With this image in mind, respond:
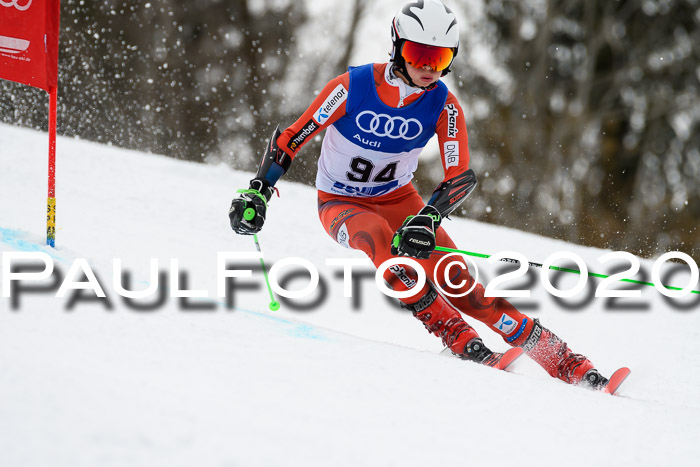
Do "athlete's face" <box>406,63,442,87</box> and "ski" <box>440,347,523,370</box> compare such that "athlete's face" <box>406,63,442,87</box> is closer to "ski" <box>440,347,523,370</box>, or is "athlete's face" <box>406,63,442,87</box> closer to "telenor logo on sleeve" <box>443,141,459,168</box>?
"telenor logo on sleeve" <box>443,141,459,168</box>

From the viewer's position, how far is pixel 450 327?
347 centimetres

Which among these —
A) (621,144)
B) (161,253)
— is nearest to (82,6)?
(161,253)

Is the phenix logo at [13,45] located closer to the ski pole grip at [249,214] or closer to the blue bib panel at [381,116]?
the ski pole grip at [249,214]

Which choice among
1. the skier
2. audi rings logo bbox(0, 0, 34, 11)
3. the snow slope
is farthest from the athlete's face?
audi rings logo bbox(0, 0, 34, 11)

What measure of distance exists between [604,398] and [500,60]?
19063mm

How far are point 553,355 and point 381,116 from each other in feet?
4.71

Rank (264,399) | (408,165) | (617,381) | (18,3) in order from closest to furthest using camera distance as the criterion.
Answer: (264,399), (617,381), (408,165), (18,3)

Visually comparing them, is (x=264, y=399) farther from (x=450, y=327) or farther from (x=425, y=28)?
(x=425, y=28)

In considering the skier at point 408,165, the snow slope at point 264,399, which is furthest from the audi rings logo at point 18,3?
the skier at point 408,165

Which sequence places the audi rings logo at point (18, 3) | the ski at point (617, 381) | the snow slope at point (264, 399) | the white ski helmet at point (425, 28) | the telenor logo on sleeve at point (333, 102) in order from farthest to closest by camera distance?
the audi rings logo at point (18, 3)
the telenor logo on sleeve at point (333, 102)
the white ski helmet at point (425, 28)
the ski at point (617, 381)
the snow slope at point (264, 399)

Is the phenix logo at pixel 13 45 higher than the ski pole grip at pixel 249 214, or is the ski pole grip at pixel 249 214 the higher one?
the phenix logo at pixel 13 45

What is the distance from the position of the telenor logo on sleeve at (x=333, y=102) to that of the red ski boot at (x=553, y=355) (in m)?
1.44

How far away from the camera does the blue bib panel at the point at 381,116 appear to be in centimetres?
357

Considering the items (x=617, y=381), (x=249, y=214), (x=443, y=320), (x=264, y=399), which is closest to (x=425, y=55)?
(x=249, y=214)
